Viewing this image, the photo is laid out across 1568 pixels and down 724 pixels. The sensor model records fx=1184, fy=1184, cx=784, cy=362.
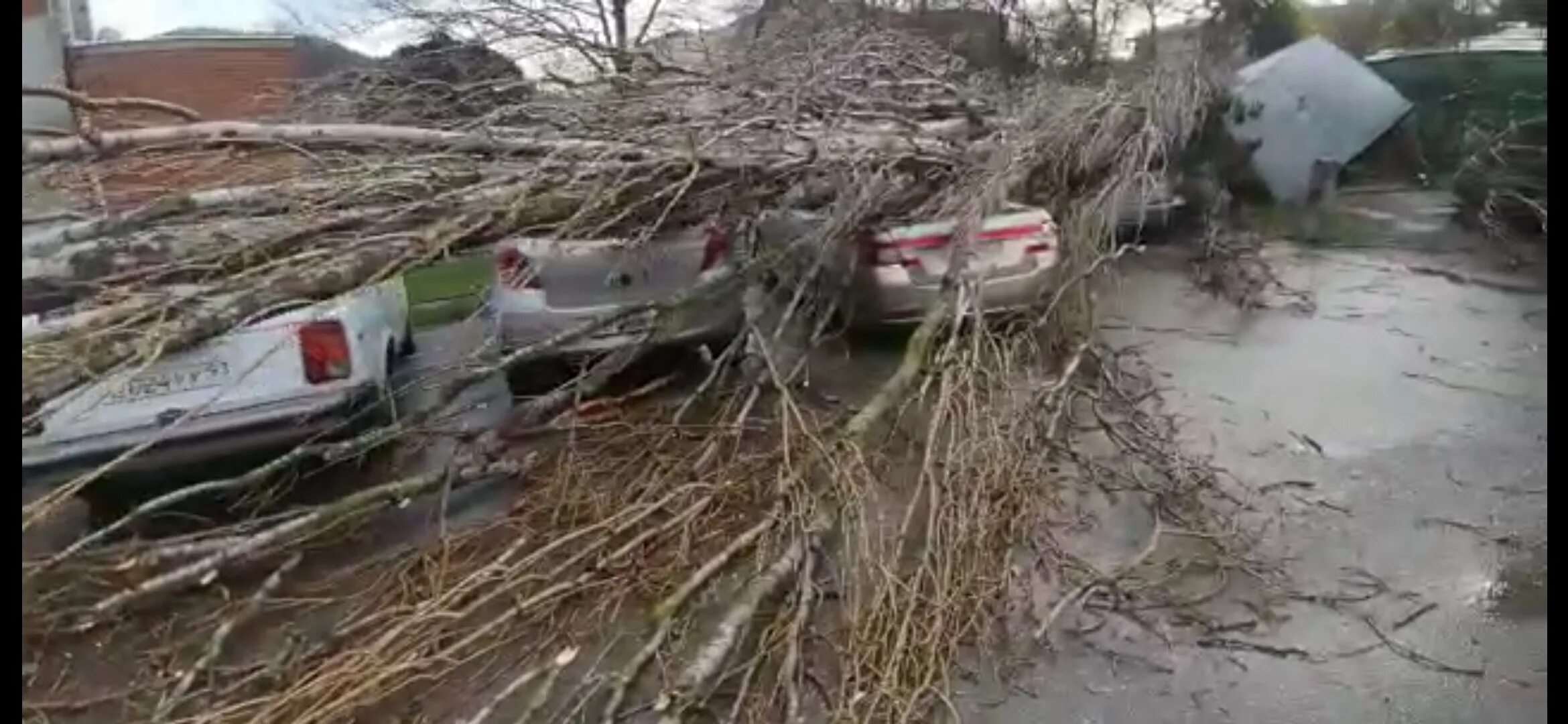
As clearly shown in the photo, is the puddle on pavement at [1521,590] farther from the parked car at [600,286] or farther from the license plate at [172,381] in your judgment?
the license plate at [172,381]

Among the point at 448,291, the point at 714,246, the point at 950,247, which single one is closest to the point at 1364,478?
the point at 950,247

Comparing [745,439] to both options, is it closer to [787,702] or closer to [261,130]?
[787,702]

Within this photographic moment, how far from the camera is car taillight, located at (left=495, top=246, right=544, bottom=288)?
3.31 metres

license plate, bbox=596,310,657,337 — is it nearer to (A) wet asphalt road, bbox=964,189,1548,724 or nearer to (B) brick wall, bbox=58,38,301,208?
(B) brick wall, bbox=58,38,301,208

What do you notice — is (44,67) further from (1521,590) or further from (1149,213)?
(1149,213)

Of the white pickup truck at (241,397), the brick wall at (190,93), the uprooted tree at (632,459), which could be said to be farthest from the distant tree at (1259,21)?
the brick wall at (190,93)

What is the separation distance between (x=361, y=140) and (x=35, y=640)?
1.53 m

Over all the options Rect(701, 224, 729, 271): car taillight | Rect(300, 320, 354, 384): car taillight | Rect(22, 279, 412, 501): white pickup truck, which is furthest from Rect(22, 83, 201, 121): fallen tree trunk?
Rect(701, 224, 729, 271): car taillight

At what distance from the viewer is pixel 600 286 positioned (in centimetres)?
362

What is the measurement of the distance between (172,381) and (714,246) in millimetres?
1808

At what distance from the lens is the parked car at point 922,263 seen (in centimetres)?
402

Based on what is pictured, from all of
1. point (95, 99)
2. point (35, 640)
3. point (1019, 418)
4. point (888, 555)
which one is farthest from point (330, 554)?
point (1019, 418)

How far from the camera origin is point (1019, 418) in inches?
139

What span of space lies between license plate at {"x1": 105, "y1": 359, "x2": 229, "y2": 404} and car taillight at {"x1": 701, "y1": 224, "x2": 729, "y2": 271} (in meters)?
1.59
